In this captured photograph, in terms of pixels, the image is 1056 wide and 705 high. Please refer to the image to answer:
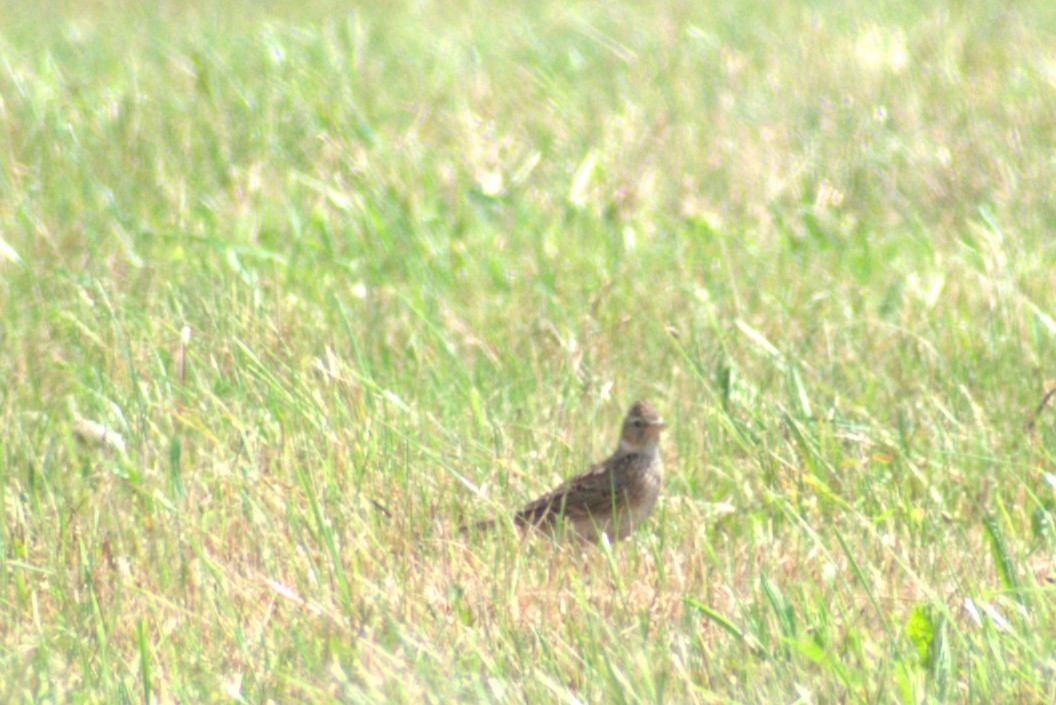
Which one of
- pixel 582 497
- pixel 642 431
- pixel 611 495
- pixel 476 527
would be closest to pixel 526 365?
pixel 642 431

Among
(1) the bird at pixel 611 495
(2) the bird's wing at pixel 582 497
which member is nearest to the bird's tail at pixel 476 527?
(1) the bird at pixel 611 495

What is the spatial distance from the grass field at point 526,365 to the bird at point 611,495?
85 millimetres

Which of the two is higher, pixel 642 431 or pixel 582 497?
pixel 642 431

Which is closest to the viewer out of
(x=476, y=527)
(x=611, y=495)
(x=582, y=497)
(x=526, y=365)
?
(x=476, y=527)

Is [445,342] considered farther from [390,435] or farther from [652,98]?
[652,98]

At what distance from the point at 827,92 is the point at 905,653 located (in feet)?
16.8


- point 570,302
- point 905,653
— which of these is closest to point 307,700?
point 905,653

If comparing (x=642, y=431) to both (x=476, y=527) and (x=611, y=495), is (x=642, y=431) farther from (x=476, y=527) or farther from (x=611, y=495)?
(x=476, y=527)

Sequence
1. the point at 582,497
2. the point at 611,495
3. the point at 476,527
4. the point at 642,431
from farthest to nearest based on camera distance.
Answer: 1. the point at 642,431
2. the point at 582,497
3. the point at 611,495
4. the point at 476,527

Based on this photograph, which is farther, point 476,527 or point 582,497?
point 582,497

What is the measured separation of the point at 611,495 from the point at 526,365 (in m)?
0.92

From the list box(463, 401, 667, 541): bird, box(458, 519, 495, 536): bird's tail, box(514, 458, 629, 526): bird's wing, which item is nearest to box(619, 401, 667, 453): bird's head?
box(463, 401, 667, 541): bird

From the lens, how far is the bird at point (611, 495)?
405 cm

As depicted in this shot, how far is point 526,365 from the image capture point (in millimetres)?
4852
